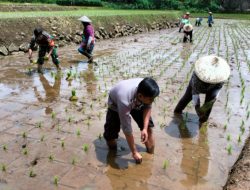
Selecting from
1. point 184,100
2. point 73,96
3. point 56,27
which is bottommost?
point 73,96

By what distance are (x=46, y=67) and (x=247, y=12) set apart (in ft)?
155

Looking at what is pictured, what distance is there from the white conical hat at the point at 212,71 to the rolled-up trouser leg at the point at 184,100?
70 centimetres

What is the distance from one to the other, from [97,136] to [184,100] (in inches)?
65.9

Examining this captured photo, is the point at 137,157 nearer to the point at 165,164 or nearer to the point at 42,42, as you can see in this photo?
the point at 165,164

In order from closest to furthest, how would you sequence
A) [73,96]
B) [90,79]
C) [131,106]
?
[131,106]
[73,96]
[90,79]

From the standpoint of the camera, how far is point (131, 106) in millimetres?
3482

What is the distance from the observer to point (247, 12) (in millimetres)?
49656

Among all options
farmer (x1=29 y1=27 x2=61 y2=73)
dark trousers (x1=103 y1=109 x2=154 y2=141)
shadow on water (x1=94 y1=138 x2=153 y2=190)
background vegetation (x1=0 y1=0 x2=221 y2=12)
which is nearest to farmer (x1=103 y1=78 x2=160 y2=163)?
dark trousers (x1=103 y1=109 x2=154 y2=141)

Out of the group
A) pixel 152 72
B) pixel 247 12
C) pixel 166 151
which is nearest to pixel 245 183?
pixel 166 151

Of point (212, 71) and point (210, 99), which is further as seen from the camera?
point (210, 99)

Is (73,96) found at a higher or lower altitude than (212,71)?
lower

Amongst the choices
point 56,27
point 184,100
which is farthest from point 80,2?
point 184,100

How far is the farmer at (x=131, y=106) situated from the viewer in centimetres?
326

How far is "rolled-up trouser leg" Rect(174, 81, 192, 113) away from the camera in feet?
17.4
